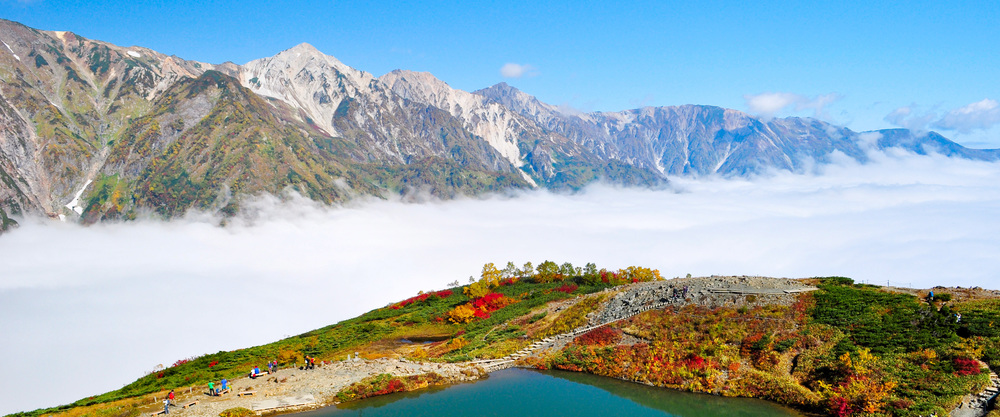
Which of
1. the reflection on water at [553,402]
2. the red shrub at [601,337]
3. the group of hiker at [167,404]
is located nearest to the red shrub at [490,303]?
the red shrub at [601,337]

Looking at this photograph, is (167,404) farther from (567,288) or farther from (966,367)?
(567,288)

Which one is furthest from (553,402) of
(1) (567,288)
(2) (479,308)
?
(1) (567,288)

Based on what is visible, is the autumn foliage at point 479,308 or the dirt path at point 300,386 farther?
the autumn foliage at point 479,308

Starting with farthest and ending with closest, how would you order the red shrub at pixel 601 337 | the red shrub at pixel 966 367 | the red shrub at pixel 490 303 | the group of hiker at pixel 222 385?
the red shrub at pixel 490 303
the red shrub at pixel 601 337
the group of hiker at pixel 222 385
the red shrub at pixel 966 367

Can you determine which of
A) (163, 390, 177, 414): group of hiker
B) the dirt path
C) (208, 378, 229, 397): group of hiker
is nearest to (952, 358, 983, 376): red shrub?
the dirt path

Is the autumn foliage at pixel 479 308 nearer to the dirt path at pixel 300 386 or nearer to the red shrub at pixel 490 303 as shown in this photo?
the red shrub at pixel 490 303

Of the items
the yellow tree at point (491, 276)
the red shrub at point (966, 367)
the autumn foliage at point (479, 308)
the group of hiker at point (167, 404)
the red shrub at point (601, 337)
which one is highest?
the yellow tree at point (491, 276)

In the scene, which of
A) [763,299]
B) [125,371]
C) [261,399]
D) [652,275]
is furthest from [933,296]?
[125,371]

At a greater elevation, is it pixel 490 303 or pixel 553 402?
pixel 490 303

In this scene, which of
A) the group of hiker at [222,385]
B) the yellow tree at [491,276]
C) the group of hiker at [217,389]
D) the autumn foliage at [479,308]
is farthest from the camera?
the yellow tree at [491,276]
